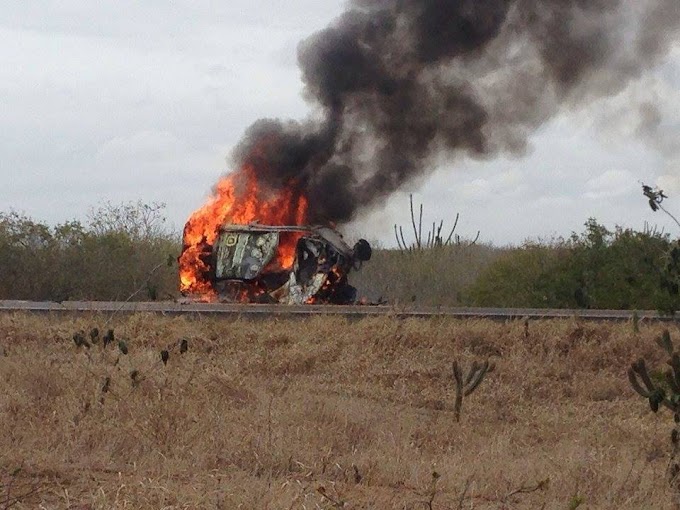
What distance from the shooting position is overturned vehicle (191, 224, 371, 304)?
2444 centimetres

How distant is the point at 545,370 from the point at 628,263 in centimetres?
980

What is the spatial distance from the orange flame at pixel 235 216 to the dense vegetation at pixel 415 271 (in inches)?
43.7

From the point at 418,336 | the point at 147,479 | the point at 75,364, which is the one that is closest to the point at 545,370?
the point at 418,336

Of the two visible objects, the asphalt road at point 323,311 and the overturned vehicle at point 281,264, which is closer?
the asphalt road at point 323,311

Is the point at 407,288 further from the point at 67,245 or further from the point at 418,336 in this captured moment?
the point at 418,336

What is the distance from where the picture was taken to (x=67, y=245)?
32062 millimetres

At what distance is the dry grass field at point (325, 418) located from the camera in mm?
8102

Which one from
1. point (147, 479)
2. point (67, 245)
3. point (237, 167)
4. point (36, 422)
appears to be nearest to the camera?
point (147, 479)

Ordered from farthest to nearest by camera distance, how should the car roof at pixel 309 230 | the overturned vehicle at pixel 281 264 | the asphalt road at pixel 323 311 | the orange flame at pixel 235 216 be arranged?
the orange flame at pixel 235 216, the car roof at pixel 309 230, the overturned vehicle at pixel 281 264, the asphalt road at pixel 323 311

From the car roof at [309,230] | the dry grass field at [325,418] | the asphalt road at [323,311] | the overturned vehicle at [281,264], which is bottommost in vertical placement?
the dry grass field at [325,418]

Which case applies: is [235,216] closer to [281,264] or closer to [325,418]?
[281,264]

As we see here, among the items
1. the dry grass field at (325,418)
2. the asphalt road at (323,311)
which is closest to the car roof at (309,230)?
the asphalt road at (323,311)

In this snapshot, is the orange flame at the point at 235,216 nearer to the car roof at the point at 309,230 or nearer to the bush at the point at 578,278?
the car roof at the point at 309,230

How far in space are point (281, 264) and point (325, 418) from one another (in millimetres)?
13480
